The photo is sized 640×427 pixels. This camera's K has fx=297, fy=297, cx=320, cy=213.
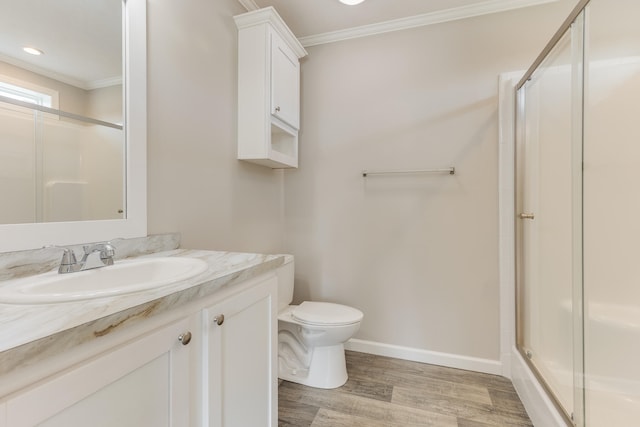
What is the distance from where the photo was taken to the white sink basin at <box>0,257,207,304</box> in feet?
2.07

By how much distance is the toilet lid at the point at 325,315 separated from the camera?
1728 millimetres

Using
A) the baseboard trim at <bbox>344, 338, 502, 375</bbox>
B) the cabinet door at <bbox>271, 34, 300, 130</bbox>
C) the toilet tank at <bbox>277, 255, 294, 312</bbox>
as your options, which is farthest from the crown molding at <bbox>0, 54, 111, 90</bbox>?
the baseboard trim at <bbox>344, 338, 502, 375</bbox>

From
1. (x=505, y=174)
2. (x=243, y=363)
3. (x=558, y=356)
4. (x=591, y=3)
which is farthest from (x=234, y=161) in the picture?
(x=558, y=356)

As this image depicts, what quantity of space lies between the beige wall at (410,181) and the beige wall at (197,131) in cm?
62

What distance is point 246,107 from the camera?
1783mm

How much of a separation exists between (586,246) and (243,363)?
5.05ft

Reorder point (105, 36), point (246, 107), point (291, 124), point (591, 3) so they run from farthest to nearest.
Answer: point (291, 124), point (246, 107), point (591, 3), point (105, 36)

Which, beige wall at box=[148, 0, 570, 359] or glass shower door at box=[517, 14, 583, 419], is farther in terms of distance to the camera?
beige wall at box=[148, 0, 570, 359]

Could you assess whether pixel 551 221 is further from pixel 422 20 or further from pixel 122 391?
pixel 122 391

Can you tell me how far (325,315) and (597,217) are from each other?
4.71 ft

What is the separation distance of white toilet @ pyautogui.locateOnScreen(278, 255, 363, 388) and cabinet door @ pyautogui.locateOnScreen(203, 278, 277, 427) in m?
0.60

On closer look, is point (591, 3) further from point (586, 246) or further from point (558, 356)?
point (558, 356)

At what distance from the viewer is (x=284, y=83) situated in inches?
75.7

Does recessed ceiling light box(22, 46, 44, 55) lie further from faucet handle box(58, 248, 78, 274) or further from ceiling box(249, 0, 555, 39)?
ceiling box(249, 0, 555, 39)
